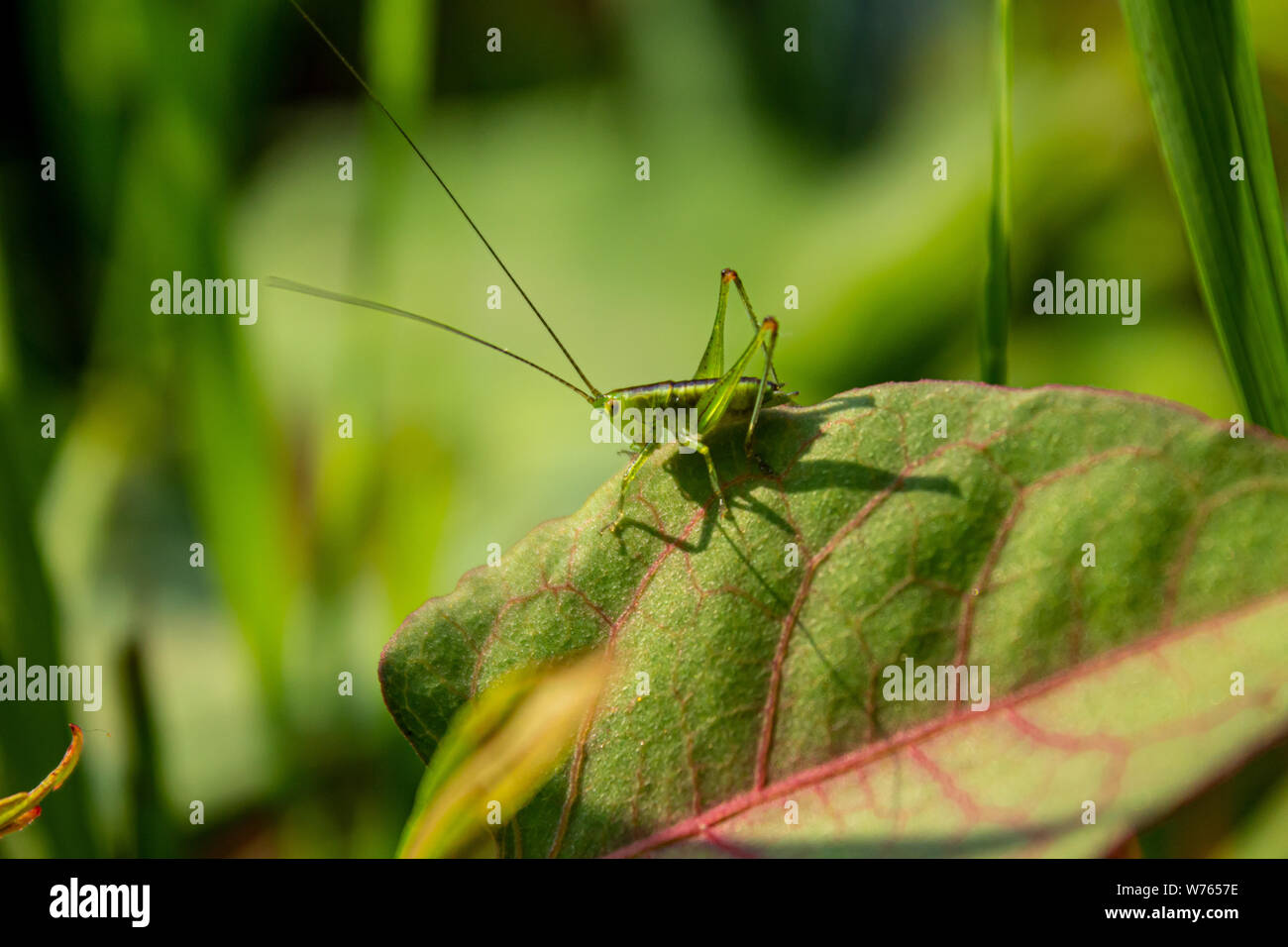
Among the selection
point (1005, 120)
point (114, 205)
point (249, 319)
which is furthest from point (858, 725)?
point (114, 205)

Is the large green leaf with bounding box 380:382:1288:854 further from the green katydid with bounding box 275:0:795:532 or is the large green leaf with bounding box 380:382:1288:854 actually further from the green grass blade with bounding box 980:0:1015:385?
the green grass blade with bounding box 980:0:1015:385

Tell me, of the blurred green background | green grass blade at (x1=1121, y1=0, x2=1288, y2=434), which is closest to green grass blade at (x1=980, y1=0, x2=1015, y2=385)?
green grass blade at (x1=1121, y1=0, x2=1288, y2=434)

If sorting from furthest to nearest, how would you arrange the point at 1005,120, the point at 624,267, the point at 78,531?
the point at 624,267, the point at 78,531, the point at 1005,120

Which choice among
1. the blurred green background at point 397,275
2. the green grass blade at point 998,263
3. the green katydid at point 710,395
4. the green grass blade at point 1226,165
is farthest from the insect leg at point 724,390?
the blurred green background at point 397,275

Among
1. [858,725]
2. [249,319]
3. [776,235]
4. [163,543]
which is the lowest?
[858,725]
